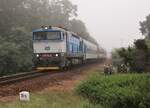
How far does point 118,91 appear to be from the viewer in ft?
43.3

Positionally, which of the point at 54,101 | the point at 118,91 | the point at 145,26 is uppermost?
the point at 145,26

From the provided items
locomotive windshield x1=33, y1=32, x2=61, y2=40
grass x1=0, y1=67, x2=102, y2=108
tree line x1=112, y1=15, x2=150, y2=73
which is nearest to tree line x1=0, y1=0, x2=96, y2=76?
locomotive windshield x1=33, y1=32, x2=61, y2=40

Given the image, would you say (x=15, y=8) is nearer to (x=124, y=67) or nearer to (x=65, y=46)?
(x=65, y=46)

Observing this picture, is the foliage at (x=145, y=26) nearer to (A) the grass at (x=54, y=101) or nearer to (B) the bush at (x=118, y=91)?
(B) the bush at (x=118, y=91)

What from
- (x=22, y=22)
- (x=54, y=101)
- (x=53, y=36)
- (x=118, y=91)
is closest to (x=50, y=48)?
(x=53, y=36)

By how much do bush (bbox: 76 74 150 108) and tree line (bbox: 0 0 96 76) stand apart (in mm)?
28869

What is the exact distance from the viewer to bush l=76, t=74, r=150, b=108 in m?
12.4

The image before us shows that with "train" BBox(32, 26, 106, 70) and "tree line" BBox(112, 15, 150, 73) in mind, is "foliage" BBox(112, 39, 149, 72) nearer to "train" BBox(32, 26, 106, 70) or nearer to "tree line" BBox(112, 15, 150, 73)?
"tree line" BBox(112, 15, 150, 73)

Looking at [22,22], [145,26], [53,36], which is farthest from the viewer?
[22,22]

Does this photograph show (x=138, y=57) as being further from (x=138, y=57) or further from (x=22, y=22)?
(x=22, y=22)

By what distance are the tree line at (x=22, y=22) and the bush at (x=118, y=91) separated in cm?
2887

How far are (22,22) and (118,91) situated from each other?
2040 inches

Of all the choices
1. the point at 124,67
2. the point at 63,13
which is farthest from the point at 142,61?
the point at 63,13

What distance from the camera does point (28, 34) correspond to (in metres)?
54.0
